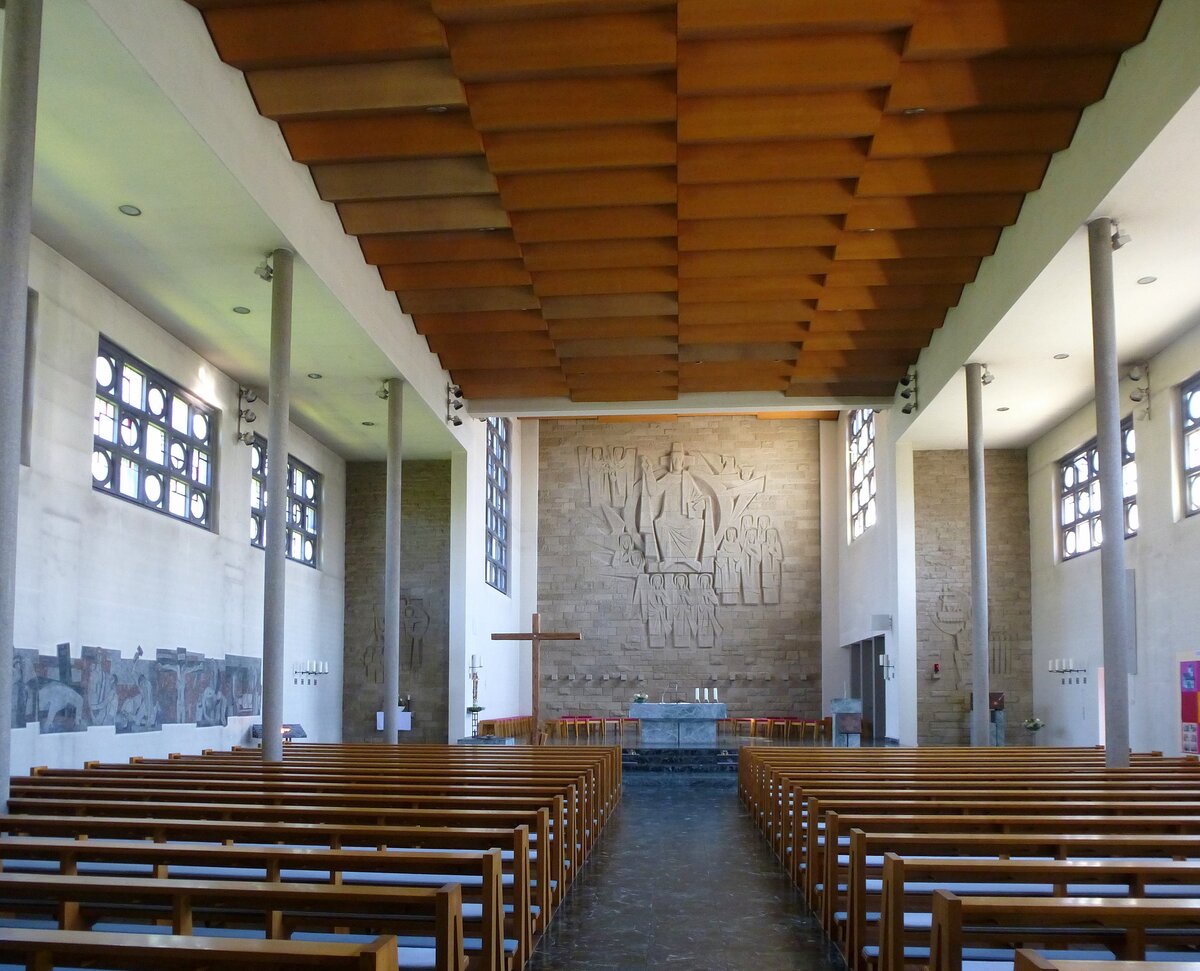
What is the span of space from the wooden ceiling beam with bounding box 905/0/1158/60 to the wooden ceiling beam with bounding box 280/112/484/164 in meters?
3.93

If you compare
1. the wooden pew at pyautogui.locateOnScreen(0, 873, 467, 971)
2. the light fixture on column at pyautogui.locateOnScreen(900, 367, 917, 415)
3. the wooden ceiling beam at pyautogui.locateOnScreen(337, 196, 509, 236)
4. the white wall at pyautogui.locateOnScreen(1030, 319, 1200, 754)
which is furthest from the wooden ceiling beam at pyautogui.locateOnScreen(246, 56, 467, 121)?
the light fixture on column at pyautogui.locateOnScreen(900, 367, 917, 415)

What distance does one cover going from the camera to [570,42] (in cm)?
873

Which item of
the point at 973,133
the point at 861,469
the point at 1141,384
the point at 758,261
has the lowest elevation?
the point at 1141,384

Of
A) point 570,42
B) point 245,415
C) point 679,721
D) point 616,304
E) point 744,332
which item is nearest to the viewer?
point 570,42

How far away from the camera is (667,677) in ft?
78.1

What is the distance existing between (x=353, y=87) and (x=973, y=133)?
17.9ft

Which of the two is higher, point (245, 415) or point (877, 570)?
point (245, 415)

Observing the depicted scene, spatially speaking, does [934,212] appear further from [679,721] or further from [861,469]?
[861,469]

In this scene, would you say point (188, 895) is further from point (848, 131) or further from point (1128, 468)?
point (1128, 468)

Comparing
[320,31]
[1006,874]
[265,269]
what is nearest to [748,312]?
[265,269]

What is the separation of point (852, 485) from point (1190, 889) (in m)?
18.1

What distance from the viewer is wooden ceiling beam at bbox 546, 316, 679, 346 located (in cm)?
1427

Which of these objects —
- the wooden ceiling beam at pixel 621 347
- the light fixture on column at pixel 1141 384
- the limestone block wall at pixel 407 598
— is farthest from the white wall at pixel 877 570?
the limestone block wall at pixel 407 598

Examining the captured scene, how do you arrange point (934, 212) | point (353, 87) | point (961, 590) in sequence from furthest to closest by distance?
point (961, 590), point (934, 212), point (353, 87)
